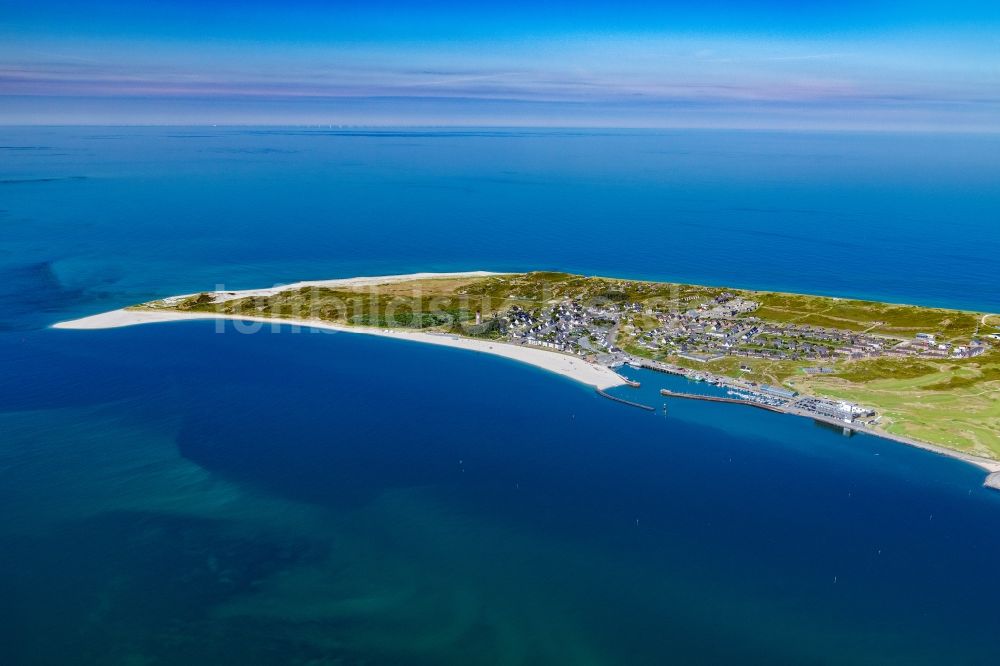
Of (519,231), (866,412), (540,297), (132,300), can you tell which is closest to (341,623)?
(866,412)

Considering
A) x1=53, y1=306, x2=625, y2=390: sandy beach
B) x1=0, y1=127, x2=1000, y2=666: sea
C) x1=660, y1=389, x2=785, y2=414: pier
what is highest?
x1=53, y1=306, x2=625, y2=390: sandy beach

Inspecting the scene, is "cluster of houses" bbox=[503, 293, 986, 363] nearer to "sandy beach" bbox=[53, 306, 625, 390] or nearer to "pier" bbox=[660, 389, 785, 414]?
"sandy beach" bbox=[53, 306, 625, 390]

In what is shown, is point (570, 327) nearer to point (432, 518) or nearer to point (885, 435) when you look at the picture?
point (885, 435)

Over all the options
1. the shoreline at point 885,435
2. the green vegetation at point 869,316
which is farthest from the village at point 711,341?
the green vegetation at point 869,316

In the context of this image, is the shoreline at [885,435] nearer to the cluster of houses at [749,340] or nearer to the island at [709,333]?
the island at [709,333]

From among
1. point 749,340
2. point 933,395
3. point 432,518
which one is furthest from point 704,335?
Result: point 432,518

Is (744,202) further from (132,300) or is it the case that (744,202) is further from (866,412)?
(132,300)

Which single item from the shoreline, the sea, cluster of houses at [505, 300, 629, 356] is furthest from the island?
the sea
